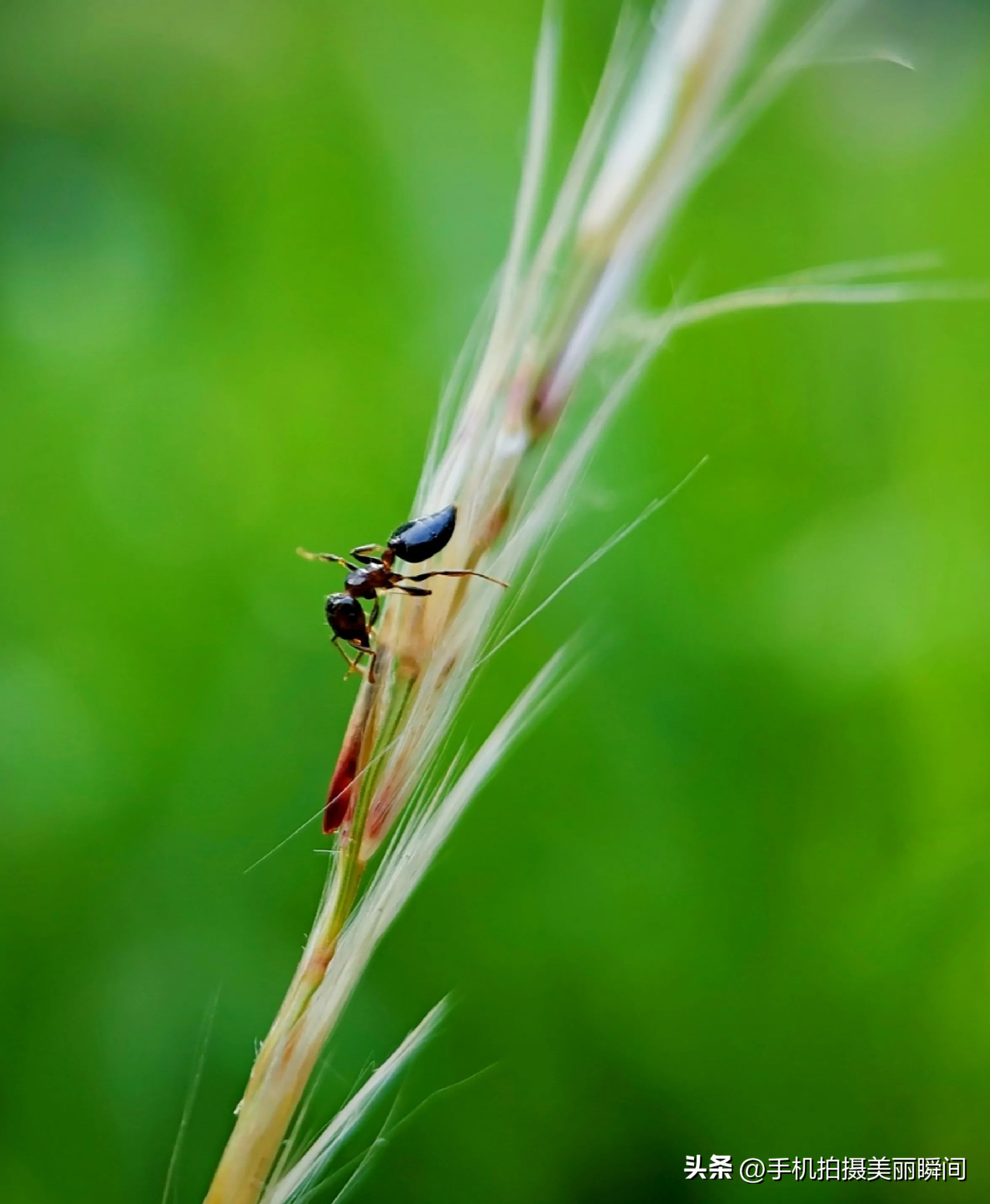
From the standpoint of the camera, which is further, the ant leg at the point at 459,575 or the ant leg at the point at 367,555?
the ant leg at the point at 367,555

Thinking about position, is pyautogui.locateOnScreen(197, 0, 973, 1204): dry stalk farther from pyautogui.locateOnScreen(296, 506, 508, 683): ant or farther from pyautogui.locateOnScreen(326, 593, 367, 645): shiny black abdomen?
pyautogui.locateOnScreen(326, 593, 367, 645): shiny black abdomen

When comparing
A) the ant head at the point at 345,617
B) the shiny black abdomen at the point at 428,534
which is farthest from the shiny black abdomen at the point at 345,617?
the shiny black abdomen at the point at 428,534

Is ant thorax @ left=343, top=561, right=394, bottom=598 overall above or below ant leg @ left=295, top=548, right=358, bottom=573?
below

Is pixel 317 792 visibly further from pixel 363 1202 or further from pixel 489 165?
pixel 489 165

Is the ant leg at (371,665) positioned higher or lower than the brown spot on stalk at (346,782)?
higher

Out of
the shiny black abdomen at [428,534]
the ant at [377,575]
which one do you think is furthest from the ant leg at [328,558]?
the shiny black abdomen at [428,534]

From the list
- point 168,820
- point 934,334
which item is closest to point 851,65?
point 934,334

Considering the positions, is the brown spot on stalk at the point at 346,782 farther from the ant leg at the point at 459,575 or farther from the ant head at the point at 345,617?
the ant head at the point at 345,617

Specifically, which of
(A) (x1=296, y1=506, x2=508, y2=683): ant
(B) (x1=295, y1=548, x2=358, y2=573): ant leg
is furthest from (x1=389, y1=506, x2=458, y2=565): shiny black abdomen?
(B) (x1=295, y1=548, x2=358, y2=573): ant leg
